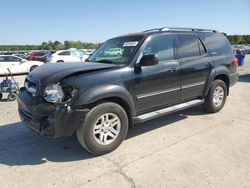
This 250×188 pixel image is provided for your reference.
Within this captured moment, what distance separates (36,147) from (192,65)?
10.8ft

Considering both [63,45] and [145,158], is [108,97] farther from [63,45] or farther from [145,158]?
[63,45]

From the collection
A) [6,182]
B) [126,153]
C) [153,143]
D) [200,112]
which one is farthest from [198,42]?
[6,182]

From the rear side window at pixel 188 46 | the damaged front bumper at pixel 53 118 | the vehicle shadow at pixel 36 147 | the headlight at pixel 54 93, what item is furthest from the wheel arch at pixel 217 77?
the headlight at pixel 54 93

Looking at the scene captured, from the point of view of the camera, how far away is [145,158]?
3490 millimetres

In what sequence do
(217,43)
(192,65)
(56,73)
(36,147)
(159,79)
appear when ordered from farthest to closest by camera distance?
(217,43)
(192,65)
(159,79)
(36,147)
(56,73)

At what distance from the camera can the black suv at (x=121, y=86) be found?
10.7 feet

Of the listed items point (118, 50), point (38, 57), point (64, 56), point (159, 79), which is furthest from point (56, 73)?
point (38, 57)

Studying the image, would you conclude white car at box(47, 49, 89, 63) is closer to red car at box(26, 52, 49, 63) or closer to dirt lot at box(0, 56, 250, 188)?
red car at box(26, 52, 49, 63)

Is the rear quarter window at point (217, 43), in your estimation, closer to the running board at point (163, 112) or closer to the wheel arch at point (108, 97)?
the running board at point (163, 112)

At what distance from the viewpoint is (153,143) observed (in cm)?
400

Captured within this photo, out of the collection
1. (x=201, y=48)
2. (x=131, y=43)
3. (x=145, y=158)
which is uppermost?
(x=131, y=43)

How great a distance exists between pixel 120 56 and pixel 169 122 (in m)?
1.84

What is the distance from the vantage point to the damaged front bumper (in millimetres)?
3166

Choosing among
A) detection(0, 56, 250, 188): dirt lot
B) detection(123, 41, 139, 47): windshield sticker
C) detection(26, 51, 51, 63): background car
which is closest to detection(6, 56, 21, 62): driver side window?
detection(26, 51, 51, 63): background car
